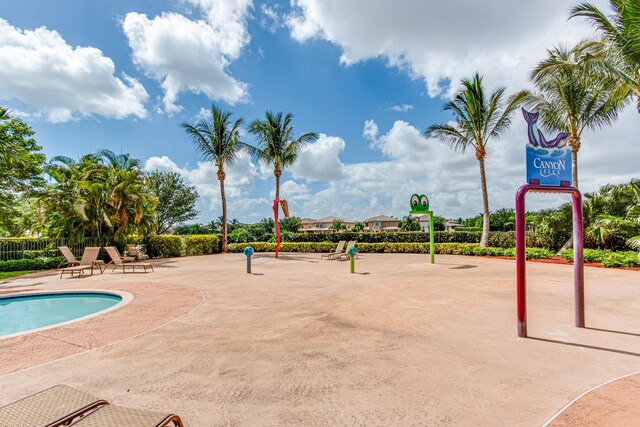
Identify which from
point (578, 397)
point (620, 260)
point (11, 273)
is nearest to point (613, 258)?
point (620, 260)

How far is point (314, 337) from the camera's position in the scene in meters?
5.12

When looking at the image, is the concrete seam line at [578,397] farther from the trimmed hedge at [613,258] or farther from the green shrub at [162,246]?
the green shrub at [162,246]

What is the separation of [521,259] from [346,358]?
10.4 feet

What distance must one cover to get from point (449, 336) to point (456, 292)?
374cm

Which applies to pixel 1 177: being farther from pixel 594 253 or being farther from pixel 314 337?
pixel 594 253

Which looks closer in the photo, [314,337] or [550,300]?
[314,337]

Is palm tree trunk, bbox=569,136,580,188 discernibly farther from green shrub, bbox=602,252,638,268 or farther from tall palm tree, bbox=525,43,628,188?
green shrub, bbox=602,252,638,268

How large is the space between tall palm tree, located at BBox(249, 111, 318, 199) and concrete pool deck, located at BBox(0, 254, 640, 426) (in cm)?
1877

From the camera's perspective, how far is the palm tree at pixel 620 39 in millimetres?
8945

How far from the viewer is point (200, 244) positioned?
23.5 m

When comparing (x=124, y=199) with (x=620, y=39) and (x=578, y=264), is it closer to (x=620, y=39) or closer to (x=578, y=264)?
(x=578, y=264)

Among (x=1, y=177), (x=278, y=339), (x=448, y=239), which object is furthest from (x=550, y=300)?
(x=1, y=177)

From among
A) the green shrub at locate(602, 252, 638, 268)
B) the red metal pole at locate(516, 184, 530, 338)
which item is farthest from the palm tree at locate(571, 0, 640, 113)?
the red metal pole at locate(516, 184, 530, 338)

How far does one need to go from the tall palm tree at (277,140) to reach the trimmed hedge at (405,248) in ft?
13.7
